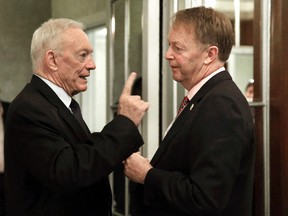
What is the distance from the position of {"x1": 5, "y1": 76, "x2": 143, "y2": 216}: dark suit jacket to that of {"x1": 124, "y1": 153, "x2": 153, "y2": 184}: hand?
39 millimetres

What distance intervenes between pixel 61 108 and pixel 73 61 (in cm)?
17

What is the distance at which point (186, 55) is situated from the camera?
1.43 metres

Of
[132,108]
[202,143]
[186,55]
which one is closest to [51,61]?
[132,108]

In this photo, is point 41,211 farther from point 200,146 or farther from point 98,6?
point 98,6

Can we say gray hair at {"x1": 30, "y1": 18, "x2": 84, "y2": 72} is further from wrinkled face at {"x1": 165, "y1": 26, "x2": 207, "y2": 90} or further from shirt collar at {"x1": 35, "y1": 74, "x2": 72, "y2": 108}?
wrinkled face at {"x1": 165, "y1": 26, "x2": 207, "y2": 90}

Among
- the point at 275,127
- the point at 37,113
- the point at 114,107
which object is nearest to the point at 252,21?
the point at 275,127

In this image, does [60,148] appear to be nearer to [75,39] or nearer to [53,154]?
[53,154]

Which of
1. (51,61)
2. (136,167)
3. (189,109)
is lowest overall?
(136,167)

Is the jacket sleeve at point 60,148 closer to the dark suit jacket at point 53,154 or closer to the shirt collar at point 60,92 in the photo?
the dark suit jacket at point 53,154

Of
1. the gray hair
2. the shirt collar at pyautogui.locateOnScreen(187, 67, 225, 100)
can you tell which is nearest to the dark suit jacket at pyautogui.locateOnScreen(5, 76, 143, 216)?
the gray hair

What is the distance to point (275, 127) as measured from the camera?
6.57ft

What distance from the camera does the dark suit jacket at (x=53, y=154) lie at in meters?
1.31

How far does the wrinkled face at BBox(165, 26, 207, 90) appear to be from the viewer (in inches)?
55.8

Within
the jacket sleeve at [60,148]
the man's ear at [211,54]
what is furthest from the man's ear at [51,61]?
the man's ear at [211,54]
